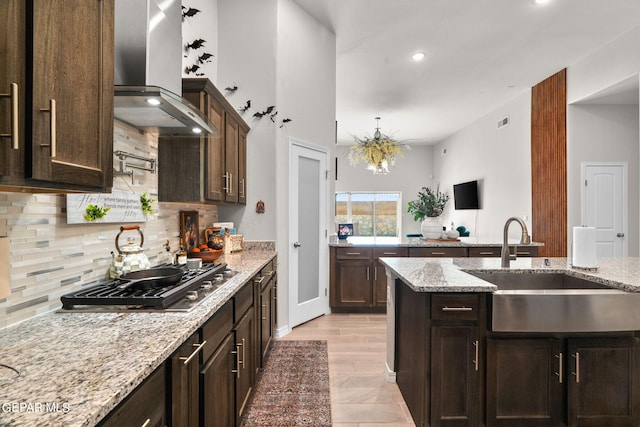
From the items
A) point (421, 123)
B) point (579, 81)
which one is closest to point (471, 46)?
point (579, 81)

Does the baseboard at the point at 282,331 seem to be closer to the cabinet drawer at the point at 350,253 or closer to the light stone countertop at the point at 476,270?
the cabinet drawer at the point at 350,253

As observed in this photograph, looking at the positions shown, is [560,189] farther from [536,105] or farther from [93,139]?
[93,139]

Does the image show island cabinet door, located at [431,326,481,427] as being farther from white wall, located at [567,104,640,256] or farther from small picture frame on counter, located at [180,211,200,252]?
white wall, located at [567,104,640,256]

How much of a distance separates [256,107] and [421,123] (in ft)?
17.8

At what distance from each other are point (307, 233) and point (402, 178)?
6.92m

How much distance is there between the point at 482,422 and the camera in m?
1.89

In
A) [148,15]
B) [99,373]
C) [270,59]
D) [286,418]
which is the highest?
[270,59]

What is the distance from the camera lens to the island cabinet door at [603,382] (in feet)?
6.21

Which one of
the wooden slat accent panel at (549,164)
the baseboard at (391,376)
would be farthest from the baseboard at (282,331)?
the wooden slat accent panel at (549,164)

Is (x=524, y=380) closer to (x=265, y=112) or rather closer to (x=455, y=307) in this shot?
(x=455, y=307)

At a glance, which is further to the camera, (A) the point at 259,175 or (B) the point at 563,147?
(B) the point at 563,147

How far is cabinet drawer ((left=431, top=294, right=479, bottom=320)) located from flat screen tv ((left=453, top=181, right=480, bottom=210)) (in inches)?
249

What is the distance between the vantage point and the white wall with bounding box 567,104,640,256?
16.2ft

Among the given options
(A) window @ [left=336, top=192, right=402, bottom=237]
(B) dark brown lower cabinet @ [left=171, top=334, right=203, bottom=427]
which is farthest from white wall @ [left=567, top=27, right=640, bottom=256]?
(A) window @ [left=336, top=192, right=402, bottom=237]
